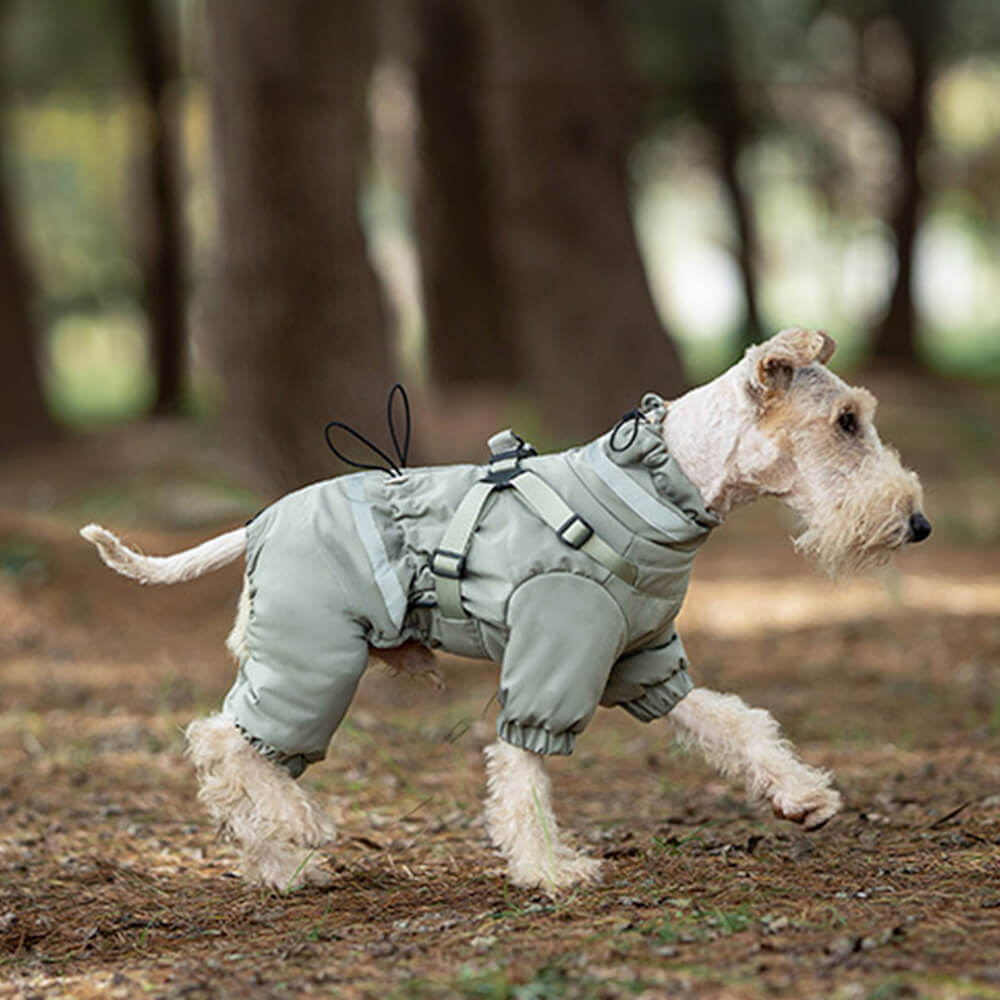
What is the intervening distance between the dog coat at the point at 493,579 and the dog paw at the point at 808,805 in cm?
48

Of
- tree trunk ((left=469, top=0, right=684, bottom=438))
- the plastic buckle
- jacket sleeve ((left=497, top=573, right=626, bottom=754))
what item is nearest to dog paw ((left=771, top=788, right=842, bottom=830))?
jacket sleeve ((left=497, top=573, right=626, bottom=754))

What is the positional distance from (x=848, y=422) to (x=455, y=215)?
12.5m

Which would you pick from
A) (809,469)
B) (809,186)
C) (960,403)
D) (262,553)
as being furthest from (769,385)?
(809,186)

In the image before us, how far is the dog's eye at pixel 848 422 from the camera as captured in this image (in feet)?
13.7

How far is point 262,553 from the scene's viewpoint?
4305 mm

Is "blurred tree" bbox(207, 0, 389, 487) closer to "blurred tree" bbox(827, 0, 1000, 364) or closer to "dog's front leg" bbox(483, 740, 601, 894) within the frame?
"dog's front leg" bbox(483, 740, 601, 894)

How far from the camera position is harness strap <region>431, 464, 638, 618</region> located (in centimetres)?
406

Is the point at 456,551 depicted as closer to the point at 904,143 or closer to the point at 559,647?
the point at 559,647

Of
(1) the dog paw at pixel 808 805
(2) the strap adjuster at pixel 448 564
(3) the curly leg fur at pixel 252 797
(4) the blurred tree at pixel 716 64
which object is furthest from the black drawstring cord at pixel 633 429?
(4) the blurred tree at pixel 716 64

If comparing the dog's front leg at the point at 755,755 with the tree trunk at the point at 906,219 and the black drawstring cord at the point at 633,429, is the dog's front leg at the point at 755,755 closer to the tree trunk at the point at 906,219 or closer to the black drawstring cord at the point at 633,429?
the black drawstring cord at the point at 633,429

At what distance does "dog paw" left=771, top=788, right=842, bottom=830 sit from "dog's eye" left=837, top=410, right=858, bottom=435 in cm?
100

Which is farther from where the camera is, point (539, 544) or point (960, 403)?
point (960, 403)

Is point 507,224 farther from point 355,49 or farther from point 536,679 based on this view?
point 536,679

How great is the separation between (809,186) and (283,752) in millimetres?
21165
